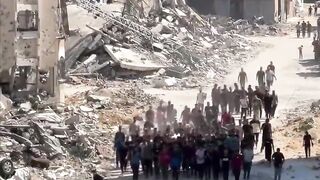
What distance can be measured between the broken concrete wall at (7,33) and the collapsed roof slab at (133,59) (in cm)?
898

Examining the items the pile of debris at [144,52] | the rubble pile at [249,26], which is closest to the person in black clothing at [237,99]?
the pile of debris at [144,52]

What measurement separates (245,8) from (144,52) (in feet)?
86.9

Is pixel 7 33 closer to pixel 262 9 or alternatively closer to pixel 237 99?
pixel 237 99

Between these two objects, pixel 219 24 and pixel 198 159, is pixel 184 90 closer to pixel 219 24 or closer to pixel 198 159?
pixel 198 159

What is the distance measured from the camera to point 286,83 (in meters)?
32.4

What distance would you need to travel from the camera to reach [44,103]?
23797 mm

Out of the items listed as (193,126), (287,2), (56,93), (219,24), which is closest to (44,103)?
(56,93)

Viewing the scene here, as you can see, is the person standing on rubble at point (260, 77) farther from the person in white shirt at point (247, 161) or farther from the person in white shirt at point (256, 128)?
the person in white shirt at point (247, 161)

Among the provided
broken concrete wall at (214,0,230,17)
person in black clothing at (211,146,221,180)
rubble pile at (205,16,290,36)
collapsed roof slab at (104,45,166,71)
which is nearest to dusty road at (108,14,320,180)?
person in black clothing at (211,146,221,180)

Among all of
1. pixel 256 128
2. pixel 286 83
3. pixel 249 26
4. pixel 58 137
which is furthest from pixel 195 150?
pixel 249 26

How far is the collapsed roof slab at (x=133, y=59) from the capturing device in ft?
106

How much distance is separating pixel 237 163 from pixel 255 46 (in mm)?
28669

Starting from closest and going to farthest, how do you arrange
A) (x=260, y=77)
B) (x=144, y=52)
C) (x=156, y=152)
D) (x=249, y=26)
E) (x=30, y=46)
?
(x=156, y=152) < (x=30, y=46) < (x=260, y=77) < (x=144, y=52) < (x=249, y=26)

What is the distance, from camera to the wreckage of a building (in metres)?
23.6
